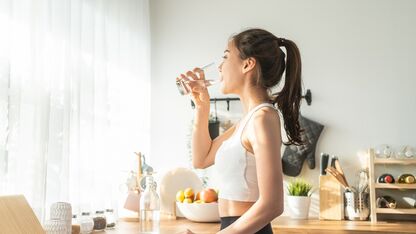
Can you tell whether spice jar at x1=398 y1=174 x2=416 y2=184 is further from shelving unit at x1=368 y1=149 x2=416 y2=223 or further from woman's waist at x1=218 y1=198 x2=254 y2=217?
woman's waist at x1=218 y1=198 x2=254 y2=217

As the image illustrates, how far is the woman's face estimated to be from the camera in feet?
4.17

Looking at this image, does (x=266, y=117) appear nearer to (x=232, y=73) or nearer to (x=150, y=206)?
(x=232, y=73)

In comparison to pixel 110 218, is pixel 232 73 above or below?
above

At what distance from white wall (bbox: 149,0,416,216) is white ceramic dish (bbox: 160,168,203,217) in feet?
0.88

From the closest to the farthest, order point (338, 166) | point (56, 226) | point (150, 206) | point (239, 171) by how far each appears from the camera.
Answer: point (239, 171)
point (56, 226)
point (150, 206)
point (338, 166)

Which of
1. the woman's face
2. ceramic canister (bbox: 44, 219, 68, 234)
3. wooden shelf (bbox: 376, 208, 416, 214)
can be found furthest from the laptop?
wooden shelf (bbox: 376, 208, 416, 214)

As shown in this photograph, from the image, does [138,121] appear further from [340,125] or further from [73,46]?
[340,125]

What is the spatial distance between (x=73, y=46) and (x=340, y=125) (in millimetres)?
1546

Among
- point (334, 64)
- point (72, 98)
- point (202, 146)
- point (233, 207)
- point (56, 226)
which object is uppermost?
point (334, 64)

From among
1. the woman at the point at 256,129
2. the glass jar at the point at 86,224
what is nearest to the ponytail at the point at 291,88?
the woman at the point at 256,129

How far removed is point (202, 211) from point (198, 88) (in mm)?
1040

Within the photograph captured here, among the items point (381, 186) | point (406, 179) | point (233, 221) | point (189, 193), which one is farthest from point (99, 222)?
point (406, 179)

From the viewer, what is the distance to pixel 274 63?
1.26 metres

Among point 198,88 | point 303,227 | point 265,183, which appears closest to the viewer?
point 265,183
